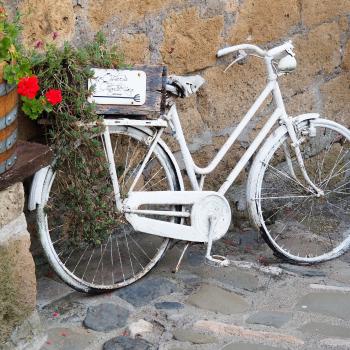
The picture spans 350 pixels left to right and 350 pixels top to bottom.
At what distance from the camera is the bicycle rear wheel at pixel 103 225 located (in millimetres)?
3627

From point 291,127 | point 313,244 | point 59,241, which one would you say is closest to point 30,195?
point 59,241

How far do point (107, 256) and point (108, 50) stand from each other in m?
1.09

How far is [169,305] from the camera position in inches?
147

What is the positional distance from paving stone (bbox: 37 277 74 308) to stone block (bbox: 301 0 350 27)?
2143mm

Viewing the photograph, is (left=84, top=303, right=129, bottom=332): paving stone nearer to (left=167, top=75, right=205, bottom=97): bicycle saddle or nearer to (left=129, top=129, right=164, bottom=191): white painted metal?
(left=129, top=129, right=164, bottom=191): white painted metal

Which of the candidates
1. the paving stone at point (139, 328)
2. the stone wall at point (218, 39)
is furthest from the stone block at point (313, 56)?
the paving stone at point (139, 328)

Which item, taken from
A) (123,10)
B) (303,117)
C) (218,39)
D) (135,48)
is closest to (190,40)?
(218,39)

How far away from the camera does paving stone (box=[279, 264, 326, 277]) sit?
414cm

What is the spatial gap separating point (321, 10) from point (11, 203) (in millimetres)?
2557

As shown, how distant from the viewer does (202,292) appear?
3.87 m

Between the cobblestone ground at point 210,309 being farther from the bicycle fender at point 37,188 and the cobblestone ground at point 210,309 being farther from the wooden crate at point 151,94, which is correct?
the wooden crate at point 151,94

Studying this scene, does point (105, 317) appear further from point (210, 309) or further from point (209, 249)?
point (209, 249)

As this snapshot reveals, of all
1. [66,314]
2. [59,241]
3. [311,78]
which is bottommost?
[66,314]

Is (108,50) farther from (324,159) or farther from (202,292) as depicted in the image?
(324,159)
